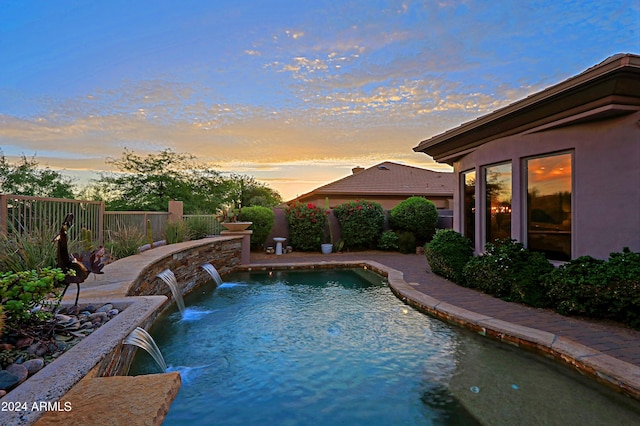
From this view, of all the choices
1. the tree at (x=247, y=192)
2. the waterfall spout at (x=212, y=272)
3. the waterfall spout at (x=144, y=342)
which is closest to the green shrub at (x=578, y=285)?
the waterfall spout at (x=144, y=342)

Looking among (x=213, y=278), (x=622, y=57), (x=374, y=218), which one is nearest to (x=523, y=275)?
(x=622, y=57)

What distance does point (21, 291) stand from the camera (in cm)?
237

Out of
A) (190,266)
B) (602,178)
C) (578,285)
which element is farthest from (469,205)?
(190,266)

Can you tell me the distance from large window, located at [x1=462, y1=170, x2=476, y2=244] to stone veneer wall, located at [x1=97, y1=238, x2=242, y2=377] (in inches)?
258

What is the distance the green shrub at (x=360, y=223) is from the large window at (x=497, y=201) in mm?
6048

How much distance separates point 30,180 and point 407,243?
14.8 metres

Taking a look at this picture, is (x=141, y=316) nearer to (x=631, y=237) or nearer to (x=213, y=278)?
(x=213, y=278)

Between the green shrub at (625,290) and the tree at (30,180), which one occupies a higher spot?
the tree at (30,180)

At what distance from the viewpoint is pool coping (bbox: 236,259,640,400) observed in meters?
3.10

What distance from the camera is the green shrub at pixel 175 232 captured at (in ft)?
31.2

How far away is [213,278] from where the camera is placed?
8352mm

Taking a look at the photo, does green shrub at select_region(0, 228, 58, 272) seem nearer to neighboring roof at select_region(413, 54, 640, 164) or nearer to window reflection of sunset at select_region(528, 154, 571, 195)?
neighboring roof at select_region(413, 54, 640, 164)

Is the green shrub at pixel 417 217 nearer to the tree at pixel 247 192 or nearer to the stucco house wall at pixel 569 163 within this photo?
the stucco house wall at pixel 569 163

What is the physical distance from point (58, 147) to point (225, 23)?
8.26 metres
